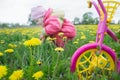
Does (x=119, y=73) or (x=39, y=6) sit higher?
(x=39, y=6)

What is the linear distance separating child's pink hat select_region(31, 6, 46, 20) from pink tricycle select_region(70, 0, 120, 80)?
5.68 feet

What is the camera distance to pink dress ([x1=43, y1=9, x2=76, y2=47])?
4016 mm

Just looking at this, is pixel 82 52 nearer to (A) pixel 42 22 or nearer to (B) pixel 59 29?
(B) pixel 59 29

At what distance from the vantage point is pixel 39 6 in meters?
4.39

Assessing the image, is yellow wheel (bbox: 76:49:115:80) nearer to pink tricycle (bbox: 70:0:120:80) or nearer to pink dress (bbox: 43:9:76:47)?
pink tricycle (bbox: 70:0:120:80)

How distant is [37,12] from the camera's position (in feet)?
14.1

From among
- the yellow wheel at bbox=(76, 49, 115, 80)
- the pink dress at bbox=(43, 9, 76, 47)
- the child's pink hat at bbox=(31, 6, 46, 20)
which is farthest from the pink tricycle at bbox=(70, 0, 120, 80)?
the child's pink hat at bbox=(31, 6, 46, 20)

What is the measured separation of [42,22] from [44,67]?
1667 millimetres

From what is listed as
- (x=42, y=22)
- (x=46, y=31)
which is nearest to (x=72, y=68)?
(x=46, y=31)

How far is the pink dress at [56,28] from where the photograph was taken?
158 inches

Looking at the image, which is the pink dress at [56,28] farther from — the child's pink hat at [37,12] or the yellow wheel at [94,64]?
the yellow wheel at [94,64]

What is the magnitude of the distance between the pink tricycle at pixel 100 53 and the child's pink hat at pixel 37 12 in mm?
1732

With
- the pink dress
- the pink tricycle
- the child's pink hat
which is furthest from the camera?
the child's pink hat

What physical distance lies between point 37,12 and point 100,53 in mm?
1957
